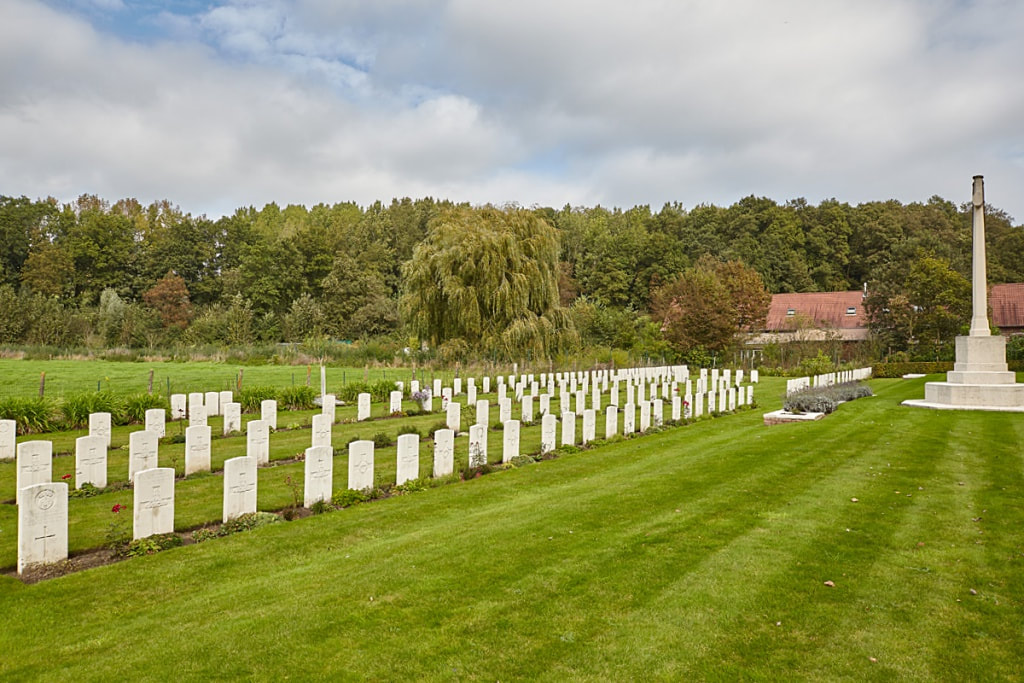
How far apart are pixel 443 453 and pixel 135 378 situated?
837 inches

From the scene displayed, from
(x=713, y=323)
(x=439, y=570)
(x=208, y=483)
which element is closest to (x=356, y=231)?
(x=713, y=323)

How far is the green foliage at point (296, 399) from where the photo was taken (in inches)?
756

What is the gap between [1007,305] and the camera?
47312 millimetres

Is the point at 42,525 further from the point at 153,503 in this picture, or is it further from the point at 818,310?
the point at 818,310

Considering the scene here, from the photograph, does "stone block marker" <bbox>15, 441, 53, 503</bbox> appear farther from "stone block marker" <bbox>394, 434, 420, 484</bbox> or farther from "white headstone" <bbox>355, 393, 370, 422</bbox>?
"white headstone" <bbox>355, 393, 370, 422</bbox>

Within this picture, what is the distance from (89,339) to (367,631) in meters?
45.8

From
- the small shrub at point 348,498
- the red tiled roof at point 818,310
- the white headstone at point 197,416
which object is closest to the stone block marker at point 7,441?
the white headstone at point 197,416

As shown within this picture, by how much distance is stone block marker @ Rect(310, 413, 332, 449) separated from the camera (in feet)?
33.2

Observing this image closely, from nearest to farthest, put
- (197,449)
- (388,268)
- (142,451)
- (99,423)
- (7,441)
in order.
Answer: (142,451), (197,449), (7,441), (99,423), (388,268)

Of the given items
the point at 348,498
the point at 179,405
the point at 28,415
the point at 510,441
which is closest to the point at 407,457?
the point at 348,498

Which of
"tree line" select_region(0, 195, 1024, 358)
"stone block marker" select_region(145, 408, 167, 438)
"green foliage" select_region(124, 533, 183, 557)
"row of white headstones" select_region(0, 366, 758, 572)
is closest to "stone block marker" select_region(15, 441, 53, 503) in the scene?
"row of white headstones" select_region(0, 366, 758, 572)

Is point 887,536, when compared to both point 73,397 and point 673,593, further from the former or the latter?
point 73,397

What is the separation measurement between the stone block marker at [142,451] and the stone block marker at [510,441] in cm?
520

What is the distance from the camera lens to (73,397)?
1522 cm
